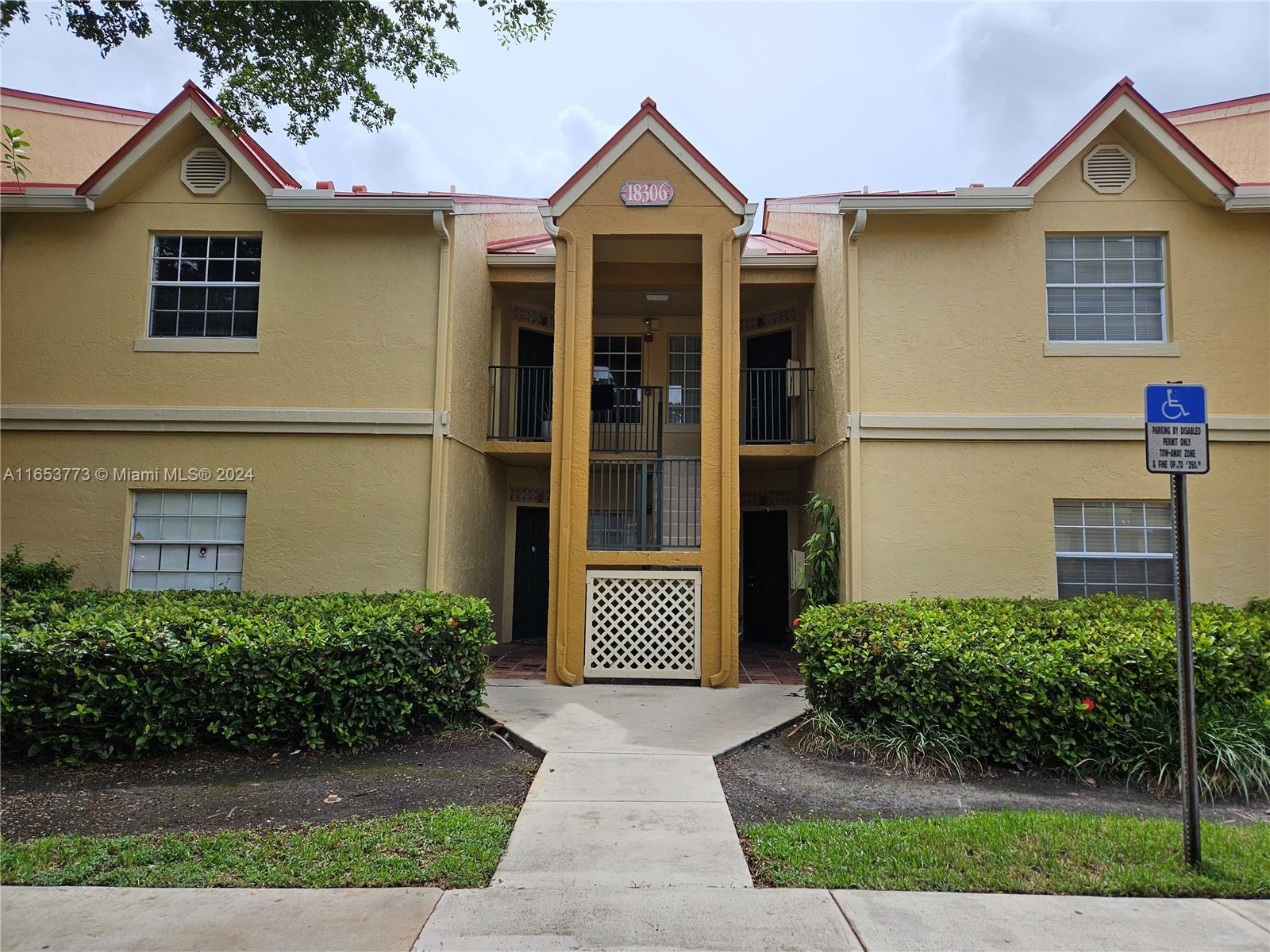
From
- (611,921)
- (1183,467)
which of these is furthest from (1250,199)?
(611,921)

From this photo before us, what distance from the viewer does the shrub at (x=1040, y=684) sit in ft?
19.8

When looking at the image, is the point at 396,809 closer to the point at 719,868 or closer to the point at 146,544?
the point at 719,868

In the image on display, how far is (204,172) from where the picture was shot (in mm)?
10133

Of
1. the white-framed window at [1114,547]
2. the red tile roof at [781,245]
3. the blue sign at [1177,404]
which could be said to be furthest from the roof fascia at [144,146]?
the white-framed window at [1114,547]

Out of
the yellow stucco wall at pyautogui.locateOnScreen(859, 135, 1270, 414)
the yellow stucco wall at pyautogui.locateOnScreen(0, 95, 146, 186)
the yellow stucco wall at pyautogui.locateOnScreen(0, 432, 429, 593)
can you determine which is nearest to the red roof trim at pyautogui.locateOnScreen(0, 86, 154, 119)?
the yellow stucco wall at pyautogui.locateOnScreen(0, 95, 146, 186)

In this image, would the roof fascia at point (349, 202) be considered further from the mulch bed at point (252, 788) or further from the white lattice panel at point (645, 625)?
the mulch bed at point (252, 788)

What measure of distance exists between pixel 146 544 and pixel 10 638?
414 centimetres

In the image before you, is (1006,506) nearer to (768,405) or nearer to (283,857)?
(768,405)

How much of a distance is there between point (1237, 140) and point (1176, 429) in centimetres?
1111

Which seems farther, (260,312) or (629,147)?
(260,312)

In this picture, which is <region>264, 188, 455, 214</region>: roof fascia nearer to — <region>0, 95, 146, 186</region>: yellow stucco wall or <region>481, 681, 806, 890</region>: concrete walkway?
<region>0, 95, 146, 186</region>: yellow stucco wall

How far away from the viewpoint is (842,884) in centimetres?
411

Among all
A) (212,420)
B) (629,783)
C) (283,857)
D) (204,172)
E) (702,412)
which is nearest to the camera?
(283,857)

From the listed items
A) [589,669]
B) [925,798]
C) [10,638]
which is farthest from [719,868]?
[10,638]
